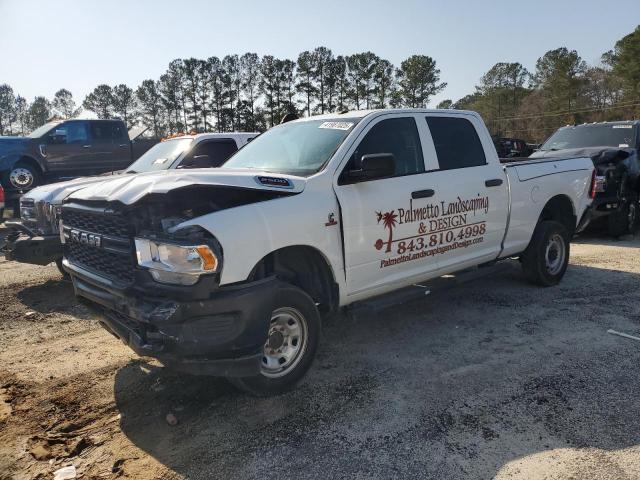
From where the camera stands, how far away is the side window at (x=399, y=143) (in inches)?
168

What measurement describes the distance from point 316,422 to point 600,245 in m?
7.56

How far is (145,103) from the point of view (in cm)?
7744

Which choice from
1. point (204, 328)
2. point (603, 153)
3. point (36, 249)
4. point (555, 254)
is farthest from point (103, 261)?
point (603, 153)

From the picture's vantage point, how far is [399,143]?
4.51 meters

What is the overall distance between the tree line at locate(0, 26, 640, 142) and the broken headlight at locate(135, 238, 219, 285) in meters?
34.2

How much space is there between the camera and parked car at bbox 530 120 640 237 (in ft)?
29.0

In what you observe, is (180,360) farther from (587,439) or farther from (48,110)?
(48,110)

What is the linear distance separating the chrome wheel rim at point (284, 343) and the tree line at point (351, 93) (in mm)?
34308

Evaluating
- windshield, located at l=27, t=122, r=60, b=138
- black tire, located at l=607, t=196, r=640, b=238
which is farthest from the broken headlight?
windshield, located at l=27, t=122, r=60, b=138

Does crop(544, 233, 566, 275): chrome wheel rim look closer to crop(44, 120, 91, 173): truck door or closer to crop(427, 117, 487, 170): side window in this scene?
crop(427, 117, 487, 170): side window

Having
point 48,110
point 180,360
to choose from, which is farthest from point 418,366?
point 48,110

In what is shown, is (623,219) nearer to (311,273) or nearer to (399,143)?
(399,143)

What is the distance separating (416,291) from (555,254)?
8.93 ft

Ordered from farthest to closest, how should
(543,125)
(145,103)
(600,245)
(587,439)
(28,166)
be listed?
(145,103) < (543,125) < (28,166) < (600,245) < (587,439)
